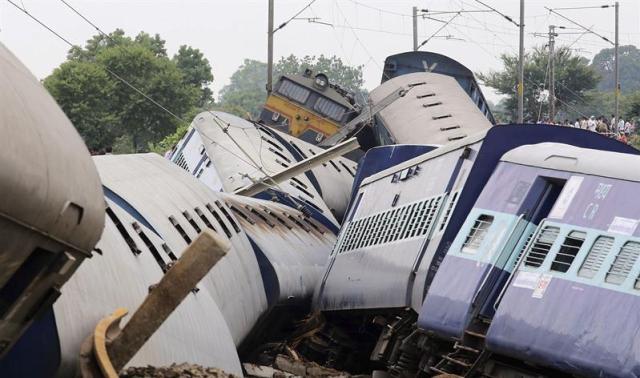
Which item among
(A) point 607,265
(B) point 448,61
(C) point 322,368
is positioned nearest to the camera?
(A) point 607,265

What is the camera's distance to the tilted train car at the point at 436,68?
55.4 meters

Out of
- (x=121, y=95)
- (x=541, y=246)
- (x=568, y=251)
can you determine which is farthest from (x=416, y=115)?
(x=568, y=251)

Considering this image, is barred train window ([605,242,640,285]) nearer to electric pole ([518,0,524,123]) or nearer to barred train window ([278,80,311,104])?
electric pole ([518,0,524,123])

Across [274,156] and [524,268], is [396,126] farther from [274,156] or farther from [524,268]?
[524,268]

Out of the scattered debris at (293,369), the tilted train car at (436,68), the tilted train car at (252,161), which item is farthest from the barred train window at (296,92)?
the scattered debris at (293,369)

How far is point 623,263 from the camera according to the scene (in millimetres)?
15984

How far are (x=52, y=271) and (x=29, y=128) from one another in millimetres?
1295

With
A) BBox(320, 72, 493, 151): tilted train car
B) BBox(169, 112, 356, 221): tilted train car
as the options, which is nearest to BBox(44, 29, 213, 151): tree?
BBox(320, 72, 493, 151): tilted train car

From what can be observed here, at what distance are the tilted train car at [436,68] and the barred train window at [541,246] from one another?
37.1 metres

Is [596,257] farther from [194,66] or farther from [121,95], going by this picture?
[194,66]

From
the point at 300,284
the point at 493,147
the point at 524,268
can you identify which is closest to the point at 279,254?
the point at 300,284

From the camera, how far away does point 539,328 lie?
1627cm

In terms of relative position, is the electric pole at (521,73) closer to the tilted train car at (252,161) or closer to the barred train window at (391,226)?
the tilted train car at (252,161)

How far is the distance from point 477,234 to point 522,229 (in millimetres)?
906
